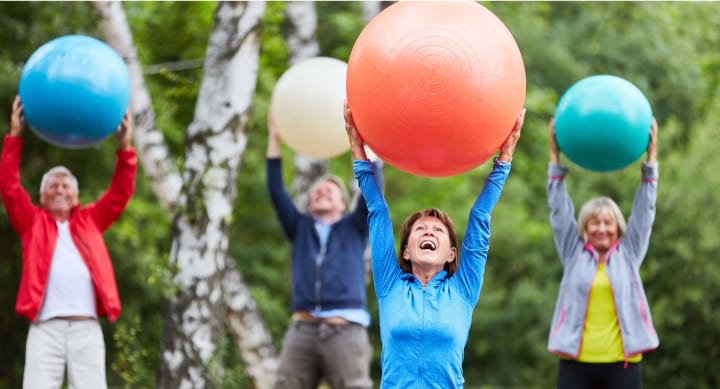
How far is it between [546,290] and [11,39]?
685 cm

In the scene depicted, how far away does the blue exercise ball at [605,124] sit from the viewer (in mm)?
5660

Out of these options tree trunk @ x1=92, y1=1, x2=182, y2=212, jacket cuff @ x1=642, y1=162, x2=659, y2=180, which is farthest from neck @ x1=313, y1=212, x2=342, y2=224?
jacket cuff @ x1=642, y1=162, x2=659, y2=180

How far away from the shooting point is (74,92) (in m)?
5.38

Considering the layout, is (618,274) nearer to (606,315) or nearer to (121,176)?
(606,315)

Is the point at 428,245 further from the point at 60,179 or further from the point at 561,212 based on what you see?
the point at 60,179

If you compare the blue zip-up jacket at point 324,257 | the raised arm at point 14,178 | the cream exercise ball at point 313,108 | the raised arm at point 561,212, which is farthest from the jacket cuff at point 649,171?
the raised arm at point 14,178

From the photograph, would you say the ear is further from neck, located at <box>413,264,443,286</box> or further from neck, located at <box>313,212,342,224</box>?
neck, located at <box>313,212,342,224</box>

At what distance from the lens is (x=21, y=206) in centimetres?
570

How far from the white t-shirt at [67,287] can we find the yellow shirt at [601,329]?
2792mm

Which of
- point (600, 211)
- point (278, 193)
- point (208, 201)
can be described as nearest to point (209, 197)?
point (208, 201)

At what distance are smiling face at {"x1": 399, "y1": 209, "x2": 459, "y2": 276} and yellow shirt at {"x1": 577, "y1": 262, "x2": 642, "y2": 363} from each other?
1775 mm

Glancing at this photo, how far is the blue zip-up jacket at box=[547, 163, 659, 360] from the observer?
575 cm

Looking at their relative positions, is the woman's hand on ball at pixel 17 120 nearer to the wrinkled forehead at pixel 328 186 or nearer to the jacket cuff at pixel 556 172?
the wrinkled forehead at pixel 328 186

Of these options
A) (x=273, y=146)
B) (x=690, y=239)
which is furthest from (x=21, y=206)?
(x=690, y=239)
